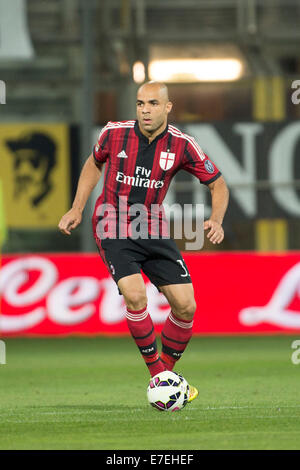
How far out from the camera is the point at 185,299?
6.61 meters

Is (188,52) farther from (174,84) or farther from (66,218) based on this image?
(66,218)

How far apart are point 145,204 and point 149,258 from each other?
0.34 meters

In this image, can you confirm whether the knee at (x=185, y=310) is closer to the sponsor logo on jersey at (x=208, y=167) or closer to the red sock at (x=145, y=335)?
the red sock at (x=145, y=335)

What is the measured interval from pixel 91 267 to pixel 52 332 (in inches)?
33.8

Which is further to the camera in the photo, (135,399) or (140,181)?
(135,399)

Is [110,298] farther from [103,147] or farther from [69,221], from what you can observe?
[69,221]

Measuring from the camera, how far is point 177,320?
679cm

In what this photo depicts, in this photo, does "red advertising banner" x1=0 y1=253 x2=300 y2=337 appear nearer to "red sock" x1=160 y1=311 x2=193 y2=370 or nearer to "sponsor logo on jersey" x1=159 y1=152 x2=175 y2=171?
"red sock" x1=160 y1=311 x2=193 y2=370

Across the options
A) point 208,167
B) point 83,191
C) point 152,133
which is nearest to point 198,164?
point 208,167

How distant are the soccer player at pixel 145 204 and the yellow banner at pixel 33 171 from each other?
331 inches

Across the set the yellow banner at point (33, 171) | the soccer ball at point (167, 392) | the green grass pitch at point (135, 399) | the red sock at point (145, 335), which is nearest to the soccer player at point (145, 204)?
the red sock at point (145, 335)
